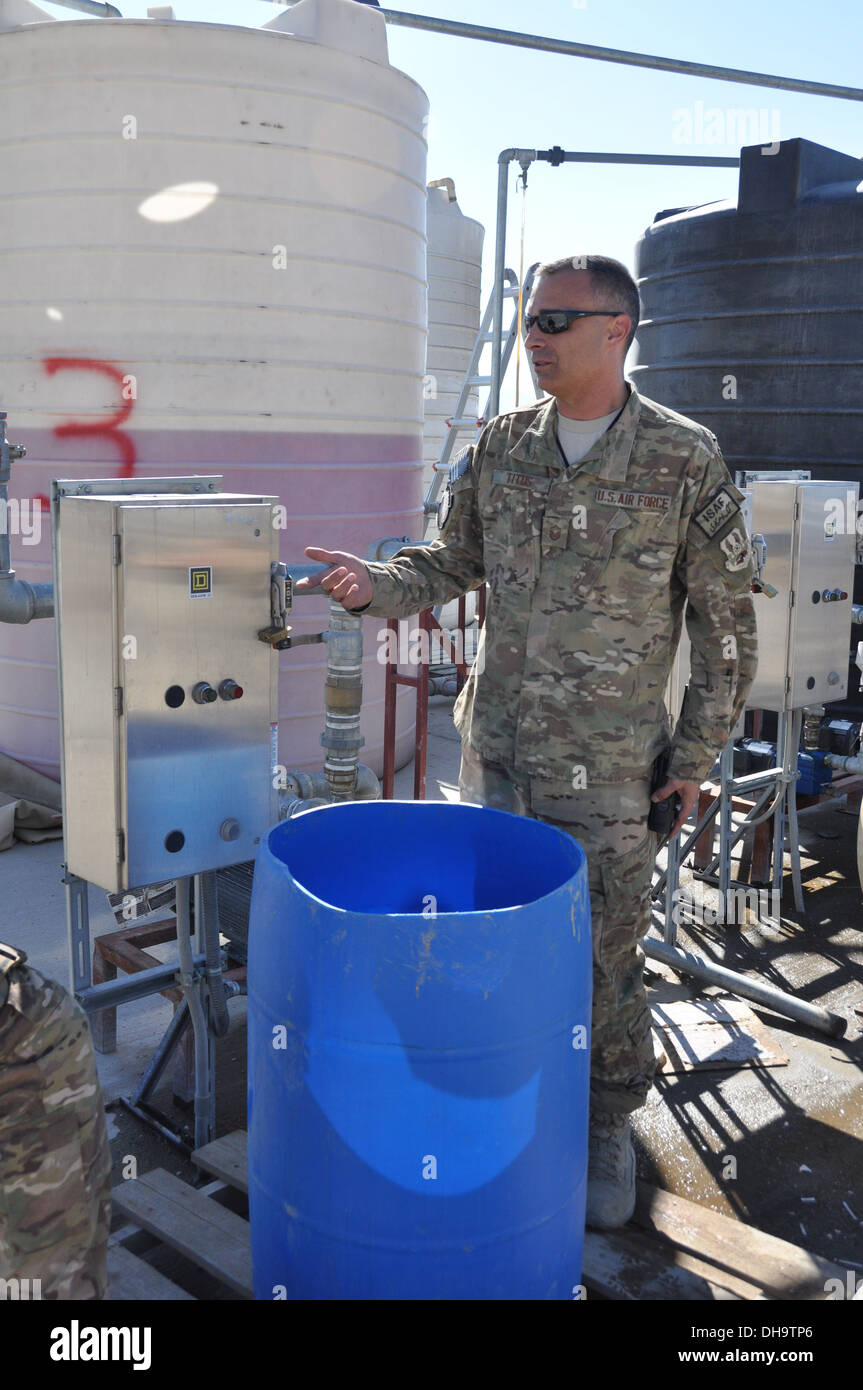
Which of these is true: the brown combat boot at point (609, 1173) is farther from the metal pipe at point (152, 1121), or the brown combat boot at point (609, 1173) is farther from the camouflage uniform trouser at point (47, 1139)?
the camouflage uniform trouser at point (47, 1139)

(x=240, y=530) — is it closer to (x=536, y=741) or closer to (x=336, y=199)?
(x=536, y=741)

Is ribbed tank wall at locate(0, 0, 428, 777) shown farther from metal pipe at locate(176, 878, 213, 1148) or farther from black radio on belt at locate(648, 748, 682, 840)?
black radio on belt at locate(648, 748, 682, 840)

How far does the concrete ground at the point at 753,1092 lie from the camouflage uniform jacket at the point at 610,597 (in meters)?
0.99

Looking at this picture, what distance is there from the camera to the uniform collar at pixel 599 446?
2404 mm

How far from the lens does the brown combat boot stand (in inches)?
94.1

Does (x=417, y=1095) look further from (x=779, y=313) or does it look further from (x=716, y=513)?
(x=779, y=313)

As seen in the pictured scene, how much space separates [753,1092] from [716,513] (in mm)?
1608

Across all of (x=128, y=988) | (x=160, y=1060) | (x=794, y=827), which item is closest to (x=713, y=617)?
(x=128, y=988)

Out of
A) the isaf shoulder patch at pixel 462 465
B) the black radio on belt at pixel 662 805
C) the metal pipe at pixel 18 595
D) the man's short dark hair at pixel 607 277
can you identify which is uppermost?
the man's short dark hair at pixel 607 277

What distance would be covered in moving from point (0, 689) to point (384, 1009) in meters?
4.18

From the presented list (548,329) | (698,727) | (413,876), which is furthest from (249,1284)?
(548,329)

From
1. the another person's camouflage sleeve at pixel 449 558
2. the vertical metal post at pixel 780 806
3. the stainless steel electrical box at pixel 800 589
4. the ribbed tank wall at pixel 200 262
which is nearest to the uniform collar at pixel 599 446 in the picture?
the another person's camouflage sleeve at pixel 449 558

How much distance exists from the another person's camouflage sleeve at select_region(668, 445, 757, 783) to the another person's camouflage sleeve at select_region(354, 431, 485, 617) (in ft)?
1.61

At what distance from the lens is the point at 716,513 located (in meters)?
2.39
